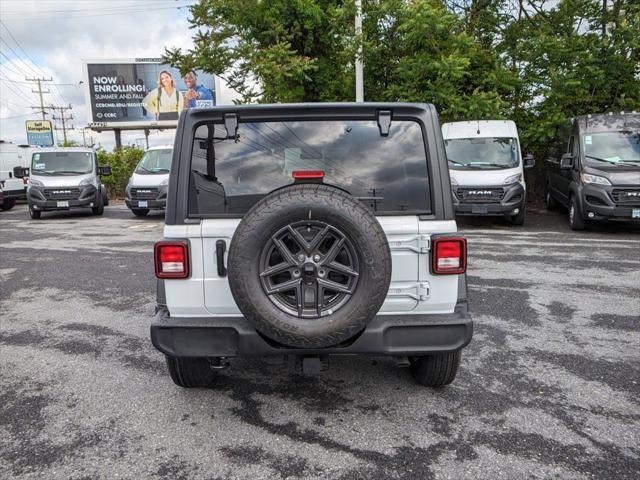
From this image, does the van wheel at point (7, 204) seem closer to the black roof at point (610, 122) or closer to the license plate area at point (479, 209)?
the license plate area at point (479, 209)

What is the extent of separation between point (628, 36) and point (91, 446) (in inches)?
547

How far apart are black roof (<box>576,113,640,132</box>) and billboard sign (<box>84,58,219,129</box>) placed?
2461cm

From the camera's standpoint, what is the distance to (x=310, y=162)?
2965 millimetres

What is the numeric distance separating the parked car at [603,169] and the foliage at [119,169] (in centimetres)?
1695

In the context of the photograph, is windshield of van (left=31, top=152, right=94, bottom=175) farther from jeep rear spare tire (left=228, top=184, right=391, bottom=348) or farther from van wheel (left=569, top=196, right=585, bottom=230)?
jeep rear spare tire (left=228, top=184, right=391, bottom=348)

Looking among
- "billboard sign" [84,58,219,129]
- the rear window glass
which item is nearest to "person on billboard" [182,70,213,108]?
"billboard sign" [84,58,219,129]

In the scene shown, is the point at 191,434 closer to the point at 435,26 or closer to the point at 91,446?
the point at 91,446

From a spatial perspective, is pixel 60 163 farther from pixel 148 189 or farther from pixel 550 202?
pixel 550 202

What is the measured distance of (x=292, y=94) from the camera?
1437cm

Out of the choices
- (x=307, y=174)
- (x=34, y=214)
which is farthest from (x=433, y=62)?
(x=34, y=214)

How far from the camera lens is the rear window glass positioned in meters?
2.96

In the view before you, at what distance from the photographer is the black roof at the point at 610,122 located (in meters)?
10.0

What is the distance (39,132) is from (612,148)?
180 feet

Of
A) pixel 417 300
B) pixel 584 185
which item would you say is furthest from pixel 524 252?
pixel 417 300
